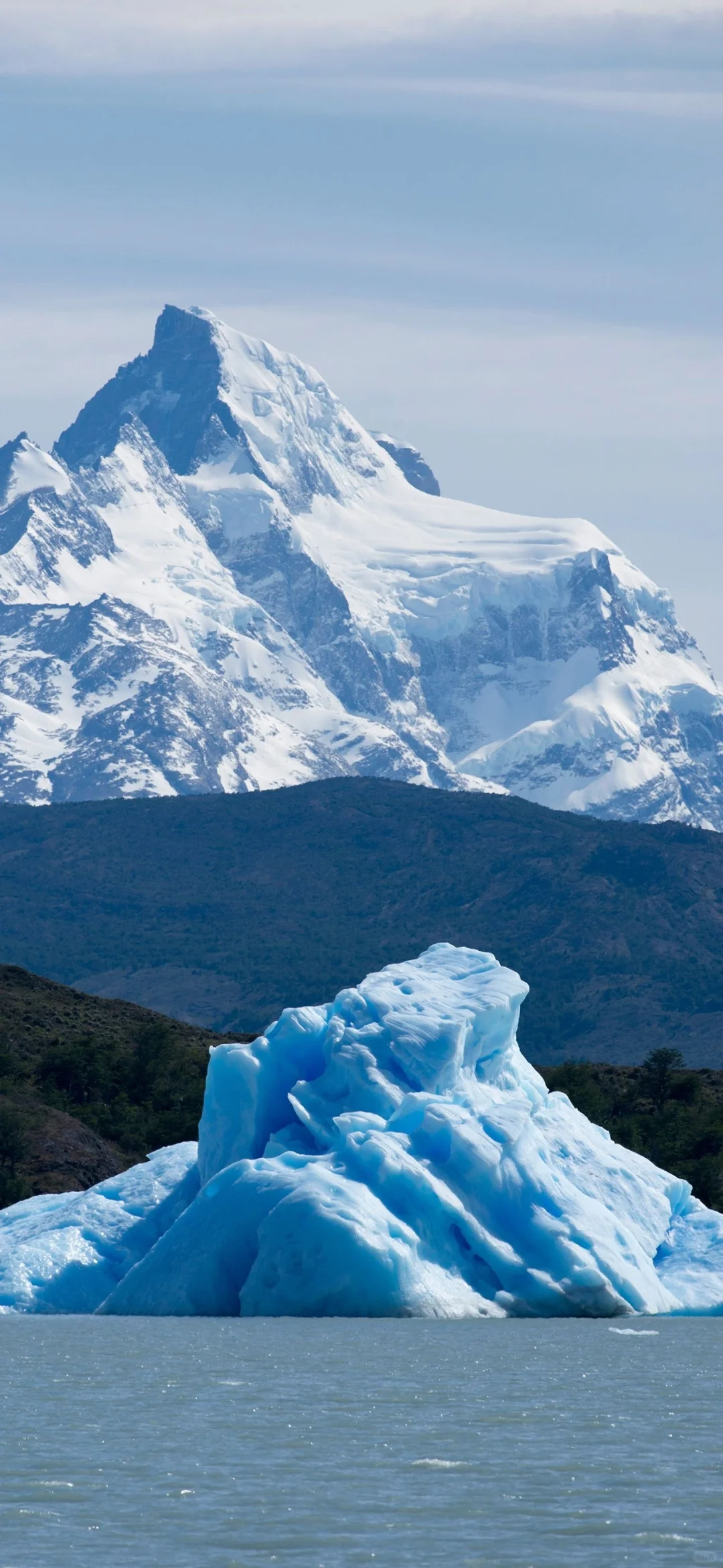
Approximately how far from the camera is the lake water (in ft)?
102

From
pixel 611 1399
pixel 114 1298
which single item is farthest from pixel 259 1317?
pixel 611 1399

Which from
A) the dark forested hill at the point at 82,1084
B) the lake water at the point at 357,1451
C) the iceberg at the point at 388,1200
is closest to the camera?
the lake water at the point at 357,1451

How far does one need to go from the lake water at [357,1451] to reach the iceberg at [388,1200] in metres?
1.53

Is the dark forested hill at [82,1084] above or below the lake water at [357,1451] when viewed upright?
below

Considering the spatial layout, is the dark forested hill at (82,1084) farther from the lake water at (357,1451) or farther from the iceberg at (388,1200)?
the lake water at (357,1451)

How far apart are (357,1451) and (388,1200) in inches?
840

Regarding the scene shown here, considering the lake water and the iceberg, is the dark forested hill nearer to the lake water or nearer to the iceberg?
the iceberg

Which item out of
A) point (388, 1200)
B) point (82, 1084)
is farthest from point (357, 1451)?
point (82, 1084)

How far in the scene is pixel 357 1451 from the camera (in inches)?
1551

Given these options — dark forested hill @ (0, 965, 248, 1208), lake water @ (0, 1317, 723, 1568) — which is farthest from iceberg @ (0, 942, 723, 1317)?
dark forested hill @ (0, 965, 248, 1208)

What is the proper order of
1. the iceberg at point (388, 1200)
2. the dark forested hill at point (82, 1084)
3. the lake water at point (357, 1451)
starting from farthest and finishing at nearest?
the dark forested hill at point (82, 1084) < the iceberg at point (388, 1200) < the lake water at point (357, 1451)

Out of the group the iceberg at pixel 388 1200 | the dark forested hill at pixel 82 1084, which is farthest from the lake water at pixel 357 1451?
the dark forested hill at pixel 82 1084

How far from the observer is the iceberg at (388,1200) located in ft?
197

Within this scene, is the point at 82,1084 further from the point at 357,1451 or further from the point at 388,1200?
the point at 357,1451
